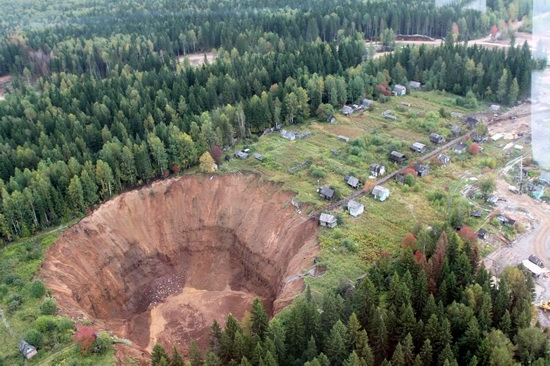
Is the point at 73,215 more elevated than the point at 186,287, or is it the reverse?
the point at 73,215

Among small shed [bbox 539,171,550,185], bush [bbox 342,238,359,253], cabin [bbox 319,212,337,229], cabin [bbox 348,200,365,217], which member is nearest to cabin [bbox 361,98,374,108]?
small shed [bbox 539,171,550,185]


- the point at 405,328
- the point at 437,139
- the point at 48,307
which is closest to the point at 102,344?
the point at 48,307

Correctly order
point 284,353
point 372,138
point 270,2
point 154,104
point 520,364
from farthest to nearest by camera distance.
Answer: point 270,2 < point 154,104 < point 372,138 < point 284,353 < point 520,364

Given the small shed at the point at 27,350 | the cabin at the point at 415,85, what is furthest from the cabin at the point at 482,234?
the cabin at the point at 415,85

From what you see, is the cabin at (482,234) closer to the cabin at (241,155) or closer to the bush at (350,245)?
the bush at (350,245)

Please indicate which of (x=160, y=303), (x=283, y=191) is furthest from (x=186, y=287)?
(x=283, y=191)

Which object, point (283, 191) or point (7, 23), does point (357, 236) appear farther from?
point (7, 23)
